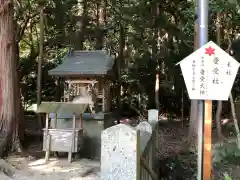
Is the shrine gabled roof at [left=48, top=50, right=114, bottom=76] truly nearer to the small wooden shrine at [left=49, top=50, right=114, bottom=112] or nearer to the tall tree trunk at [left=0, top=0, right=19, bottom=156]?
the small wooden shrine at [left=49, top=50, right=114, bottom=112]

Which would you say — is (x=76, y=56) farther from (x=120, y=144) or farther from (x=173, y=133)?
(x=120, y=144)

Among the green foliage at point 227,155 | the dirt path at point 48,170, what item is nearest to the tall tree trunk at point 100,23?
the dirt path at point 48,170

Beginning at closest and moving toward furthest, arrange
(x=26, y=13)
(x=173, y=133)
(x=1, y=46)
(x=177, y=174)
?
(x=177, y=174) < (x=1, y=46) < (x=173, y=133) < (x=26, y=13)

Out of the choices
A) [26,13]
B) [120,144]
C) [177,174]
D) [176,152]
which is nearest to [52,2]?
[26,13]

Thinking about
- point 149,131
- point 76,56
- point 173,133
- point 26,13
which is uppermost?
point 26,13

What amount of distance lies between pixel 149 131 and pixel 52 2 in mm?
9661

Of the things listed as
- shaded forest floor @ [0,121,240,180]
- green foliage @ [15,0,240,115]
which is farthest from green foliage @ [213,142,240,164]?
green foliage @ [15,0,240,115]

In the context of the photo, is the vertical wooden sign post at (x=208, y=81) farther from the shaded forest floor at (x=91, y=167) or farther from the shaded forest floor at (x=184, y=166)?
the shaded forest floor at (x=91, y=167)

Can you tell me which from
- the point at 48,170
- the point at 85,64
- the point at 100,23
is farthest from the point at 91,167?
the point at 100,23

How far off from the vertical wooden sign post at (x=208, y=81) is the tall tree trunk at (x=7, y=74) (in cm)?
621

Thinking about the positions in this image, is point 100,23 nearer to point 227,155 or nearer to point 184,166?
point 184,166

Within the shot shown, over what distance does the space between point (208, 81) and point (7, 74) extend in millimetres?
6469

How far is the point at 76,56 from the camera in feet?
34.9

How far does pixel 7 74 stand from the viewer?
352 inches
